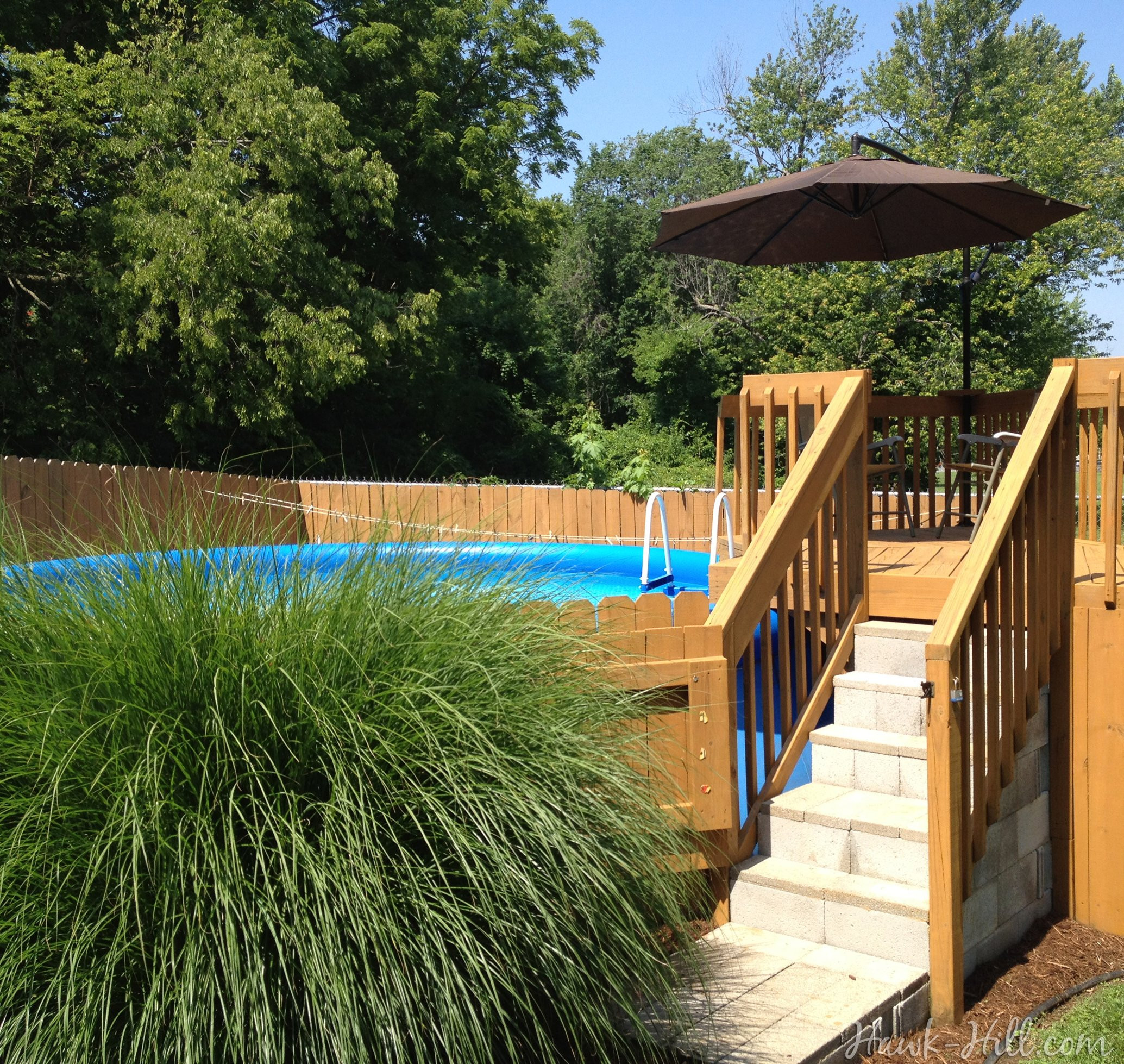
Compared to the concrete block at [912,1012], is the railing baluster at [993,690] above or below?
above

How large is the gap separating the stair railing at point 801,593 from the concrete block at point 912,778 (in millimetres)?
375

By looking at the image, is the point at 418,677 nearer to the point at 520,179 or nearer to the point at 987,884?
the point at 987,884

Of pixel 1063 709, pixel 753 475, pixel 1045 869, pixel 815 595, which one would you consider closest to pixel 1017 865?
pixel 1045 869

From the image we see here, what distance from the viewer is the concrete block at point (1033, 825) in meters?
3.87

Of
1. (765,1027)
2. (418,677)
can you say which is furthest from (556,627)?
(765,1027)

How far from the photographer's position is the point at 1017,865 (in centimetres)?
383

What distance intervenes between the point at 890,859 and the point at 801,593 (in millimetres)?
1056

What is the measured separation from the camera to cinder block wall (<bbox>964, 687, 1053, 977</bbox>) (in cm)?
351

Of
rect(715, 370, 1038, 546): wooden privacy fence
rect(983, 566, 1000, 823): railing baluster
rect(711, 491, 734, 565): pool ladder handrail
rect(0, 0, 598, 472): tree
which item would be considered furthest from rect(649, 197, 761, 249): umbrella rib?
rect(0, 0, 598, 472): tree

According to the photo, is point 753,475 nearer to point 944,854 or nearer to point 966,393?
point 966,393

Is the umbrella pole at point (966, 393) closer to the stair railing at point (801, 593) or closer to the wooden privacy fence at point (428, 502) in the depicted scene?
the stair railing at point (801, 593)

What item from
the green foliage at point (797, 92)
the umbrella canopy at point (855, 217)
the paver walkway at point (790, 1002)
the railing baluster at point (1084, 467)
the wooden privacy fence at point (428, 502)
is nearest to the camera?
the paver walkway at point (790, 1002)

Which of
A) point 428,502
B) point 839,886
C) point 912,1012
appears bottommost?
point 912,1012

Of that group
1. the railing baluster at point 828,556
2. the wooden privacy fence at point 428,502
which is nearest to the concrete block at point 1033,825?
the railing baluster at point 828,556
